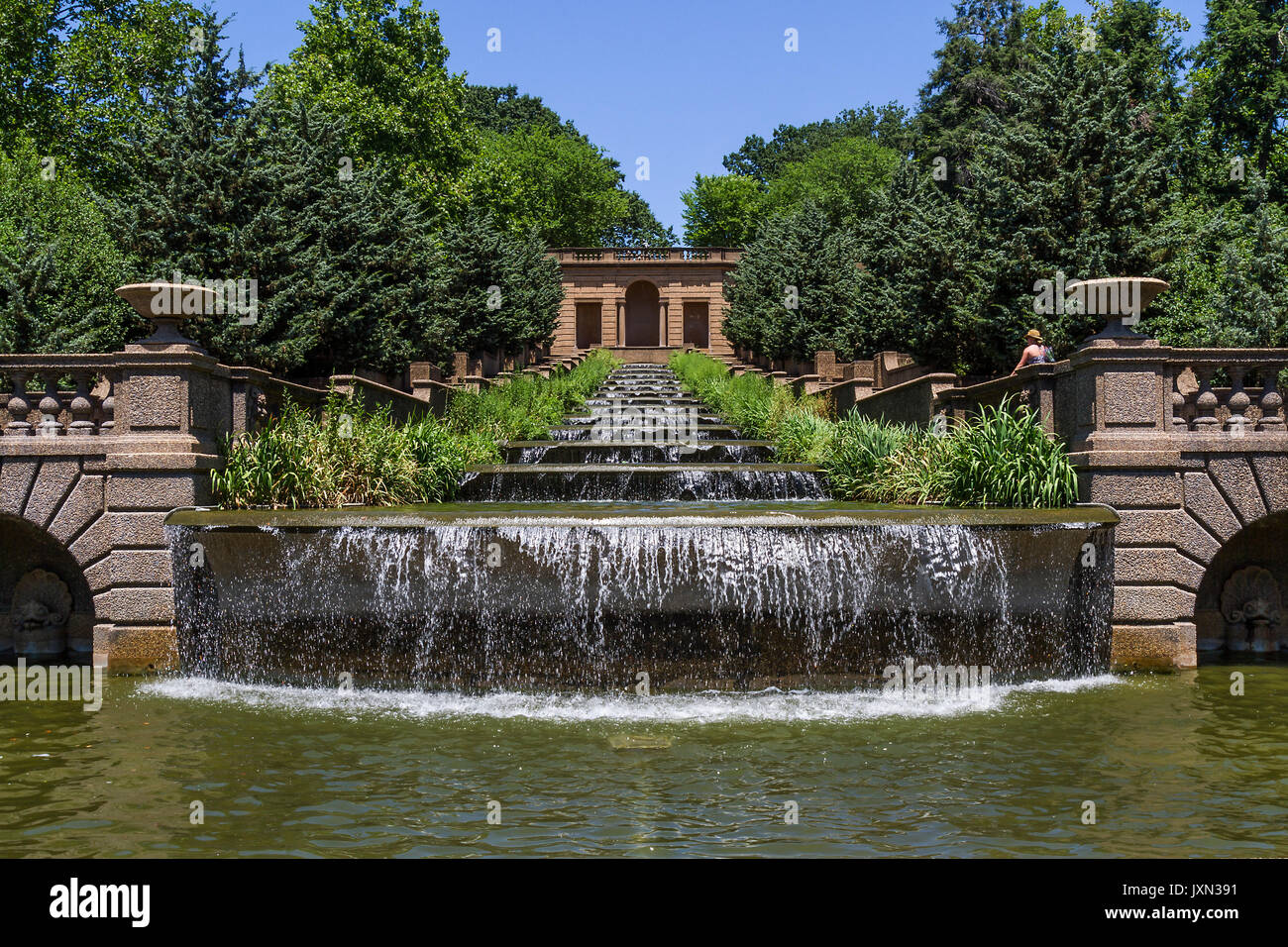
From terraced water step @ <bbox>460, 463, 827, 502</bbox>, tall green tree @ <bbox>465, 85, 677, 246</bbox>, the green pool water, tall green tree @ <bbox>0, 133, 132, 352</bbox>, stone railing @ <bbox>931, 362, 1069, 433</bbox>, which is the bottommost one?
the green pool water

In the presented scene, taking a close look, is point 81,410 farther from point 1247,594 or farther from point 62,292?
point 1247,594

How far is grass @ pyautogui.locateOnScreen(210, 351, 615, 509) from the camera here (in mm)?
12766

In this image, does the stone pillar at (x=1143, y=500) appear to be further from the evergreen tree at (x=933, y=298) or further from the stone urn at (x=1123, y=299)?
the evergreen tree at (x=933, y=298)

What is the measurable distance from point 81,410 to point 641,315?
208 ft

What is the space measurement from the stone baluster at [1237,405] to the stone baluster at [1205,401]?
15 centimetres

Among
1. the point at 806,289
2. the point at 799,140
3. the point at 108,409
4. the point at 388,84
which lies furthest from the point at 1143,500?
the point at 799,140

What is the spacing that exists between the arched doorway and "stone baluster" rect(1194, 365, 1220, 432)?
62214 millimetres

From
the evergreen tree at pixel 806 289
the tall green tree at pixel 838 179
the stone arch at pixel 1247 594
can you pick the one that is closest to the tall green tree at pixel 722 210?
the tall green tree at pixel 838 179

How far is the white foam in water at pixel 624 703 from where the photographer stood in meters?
9.29

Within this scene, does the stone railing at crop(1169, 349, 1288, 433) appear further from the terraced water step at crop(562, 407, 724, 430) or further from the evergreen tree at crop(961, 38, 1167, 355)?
the terraced water step at crop(562, 407, 724, 430)

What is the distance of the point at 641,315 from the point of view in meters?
74.0

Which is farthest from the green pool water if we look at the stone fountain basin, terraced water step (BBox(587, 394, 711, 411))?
terraced water step (BBox(587, 394, 711, 411))
